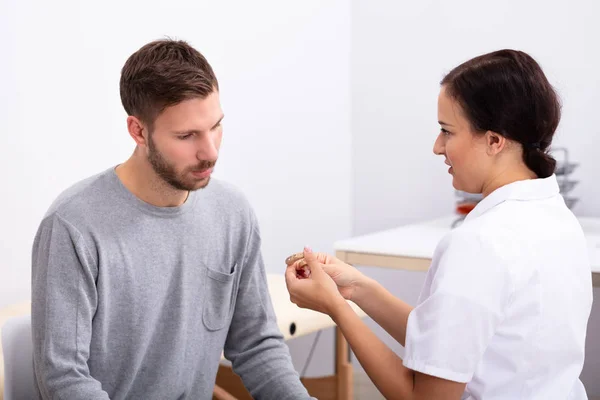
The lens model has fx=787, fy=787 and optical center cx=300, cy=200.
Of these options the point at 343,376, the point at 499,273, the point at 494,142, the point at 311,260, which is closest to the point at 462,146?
the point at 494,142

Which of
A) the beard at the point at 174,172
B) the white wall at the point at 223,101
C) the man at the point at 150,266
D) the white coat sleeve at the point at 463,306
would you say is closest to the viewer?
the white coat sleeve at the point at 463,306

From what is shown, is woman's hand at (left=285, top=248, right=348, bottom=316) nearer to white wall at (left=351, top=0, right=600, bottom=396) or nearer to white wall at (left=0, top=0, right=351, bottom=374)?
white wall at (left=0, top=0, right=351, bottom=374)

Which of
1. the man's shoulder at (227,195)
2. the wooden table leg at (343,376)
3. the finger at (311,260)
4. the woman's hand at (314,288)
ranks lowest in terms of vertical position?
the wooden table leg at (343,376)

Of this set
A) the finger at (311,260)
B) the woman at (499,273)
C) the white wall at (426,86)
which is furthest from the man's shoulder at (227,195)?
the white wall at (426,86)

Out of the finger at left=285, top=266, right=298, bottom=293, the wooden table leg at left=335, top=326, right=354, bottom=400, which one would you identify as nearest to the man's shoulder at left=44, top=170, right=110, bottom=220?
the finger at left=285, top=266, right=298, bottom=293

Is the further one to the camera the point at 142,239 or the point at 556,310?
the point at 142,239

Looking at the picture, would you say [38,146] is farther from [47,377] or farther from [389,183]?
[389,183]

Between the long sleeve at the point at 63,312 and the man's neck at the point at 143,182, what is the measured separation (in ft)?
0.47

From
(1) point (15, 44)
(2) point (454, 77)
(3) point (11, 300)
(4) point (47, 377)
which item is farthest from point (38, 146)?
(2) point (454, 77)

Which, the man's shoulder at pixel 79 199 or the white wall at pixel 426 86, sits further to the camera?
the white wall at pixel 426 86

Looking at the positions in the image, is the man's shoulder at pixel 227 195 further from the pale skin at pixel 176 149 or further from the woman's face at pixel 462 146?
the woman's face at pixel 462 146

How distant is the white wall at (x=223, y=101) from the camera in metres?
2.02

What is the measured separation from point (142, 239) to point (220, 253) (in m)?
0.17

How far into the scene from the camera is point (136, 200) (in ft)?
4.57
